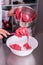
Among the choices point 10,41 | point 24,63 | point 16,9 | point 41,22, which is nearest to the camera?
point 24,63

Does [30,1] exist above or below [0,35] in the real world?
above

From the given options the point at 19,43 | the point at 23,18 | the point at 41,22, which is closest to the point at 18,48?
the point at 19,43

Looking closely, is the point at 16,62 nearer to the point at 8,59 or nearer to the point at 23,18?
the point at 8,59

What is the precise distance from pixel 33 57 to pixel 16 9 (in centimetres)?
36

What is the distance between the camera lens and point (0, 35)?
3.51ft

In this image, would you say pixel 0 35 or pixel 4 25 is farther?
pixel 4 25

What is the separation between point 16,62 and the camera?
2.96 ft

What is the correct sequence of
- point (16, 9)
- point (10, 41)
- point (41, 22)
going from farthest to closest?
point (41, 22) < point (16, 9) < point (10, 41)

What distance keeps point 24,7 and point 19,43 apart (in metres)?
0.26

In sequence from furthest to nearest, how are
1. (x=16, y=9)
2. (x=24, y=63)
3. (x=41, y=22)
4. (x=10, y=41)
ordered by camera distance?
1. (x=41, y=22)
2. (x=16, y=9)
3. (x=10, y=41)
4. (x=24, y=63)

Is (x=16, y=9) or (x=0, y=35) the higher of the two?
(x=16, y=9)

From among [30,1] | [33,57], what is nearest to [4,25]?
[30,1]

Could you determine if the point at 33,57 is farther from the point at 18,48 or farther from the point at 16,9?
the point at 16,9

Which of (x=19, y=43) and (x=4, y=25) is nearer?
(x=19, y=43)
